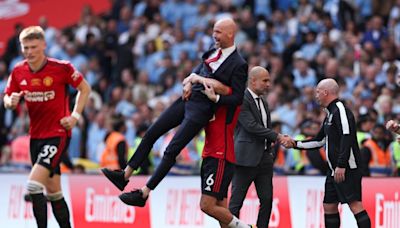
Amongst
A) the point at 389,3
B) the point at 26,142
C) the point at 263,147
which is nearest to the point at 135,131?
the point at 26,142

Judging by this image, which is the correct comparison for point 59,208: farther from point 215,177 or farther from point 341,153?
point 341,153

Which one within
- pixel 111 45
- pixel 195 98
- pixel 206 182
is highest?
pixel 111 45

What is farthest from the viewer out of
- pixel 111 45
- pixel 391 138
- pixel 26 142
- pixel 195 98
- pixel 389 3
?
pixel 111 45

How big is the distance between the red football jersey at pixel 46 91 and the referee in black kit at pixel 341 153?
3.22 metres

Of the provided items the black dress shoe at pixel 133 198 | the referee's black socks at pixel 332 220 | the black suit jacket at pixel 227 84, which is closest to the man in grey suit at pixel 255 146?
the referee's black socks at pixel 332 220

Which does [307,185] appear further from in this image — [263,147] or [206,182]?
[206,182]

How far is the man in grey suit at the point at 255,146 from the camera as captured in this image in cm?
1524

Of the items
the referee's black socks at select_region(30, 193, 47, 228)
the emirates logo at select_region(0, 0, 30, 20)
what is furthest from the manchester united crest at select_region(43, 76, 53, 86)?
the emirates logo at select_region(0, 0, 30, 20)

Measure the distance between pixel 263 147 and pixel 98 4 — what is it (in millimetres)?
14904

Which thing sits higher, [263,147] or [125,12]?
[125,12]

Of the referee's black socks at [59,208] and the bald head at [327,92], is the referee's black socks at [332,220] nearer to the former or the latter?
the bald head at [327,92]

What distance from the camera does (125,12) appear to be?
28.9 m

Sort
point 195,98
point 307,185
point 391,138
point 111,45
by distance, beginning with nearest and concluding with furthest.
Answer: point 195,98, point 307,185, point 391,138, point 111,45

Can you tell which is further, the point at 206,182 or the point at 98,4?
the point at 98,4
